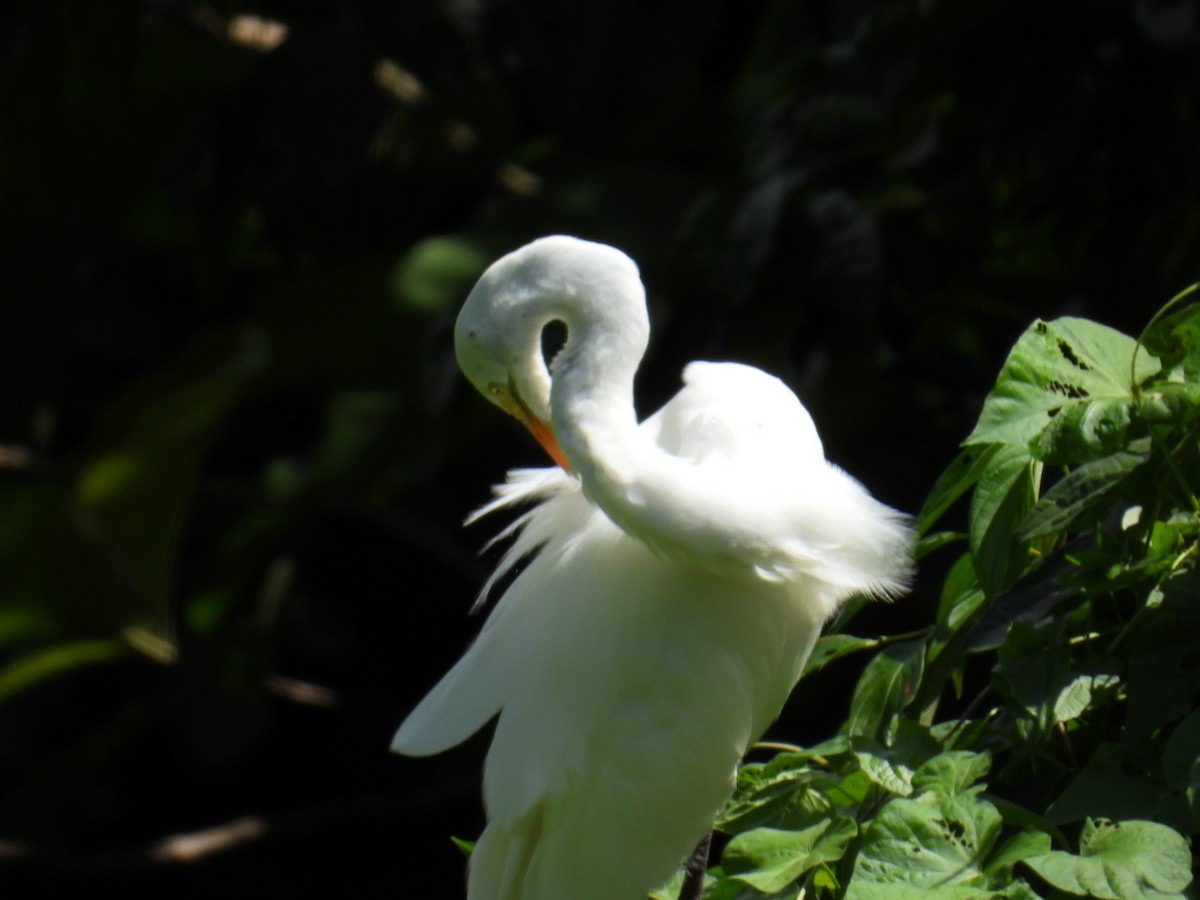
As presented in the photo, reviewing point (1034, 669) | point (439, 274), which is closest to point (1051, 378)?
point (1034, 669)

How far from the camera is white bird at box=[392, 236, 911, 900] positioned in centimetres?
131

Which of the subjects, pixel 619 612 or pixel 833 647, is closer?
pixel 833 647

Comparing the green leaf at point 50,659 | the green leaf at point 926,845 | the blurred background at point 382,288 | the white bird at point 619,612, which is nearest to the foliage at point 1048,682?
the green leaf at point 926,845

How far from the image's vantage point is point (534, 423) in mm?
1539

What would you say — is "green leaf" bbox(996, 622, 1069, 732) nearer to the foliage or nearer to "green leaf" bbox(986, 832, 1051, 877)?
the foliage

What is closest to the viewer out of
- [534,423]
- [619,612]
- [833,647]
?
[833,647]

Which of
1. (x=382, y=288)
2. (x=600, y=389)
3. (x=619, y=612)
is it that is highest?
(x=600, y=389)

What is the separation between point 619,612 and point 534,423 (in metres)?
0.24

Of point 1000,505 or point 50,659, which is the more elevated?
point 1000,505

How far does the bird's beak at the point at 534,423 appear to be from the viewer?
1.51 m

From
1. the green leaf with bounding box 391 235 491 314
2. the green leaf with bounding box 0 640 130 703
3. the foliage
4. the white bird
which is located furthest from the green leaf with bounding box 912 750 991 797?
the green leaf with bounding box 0 640 130 703

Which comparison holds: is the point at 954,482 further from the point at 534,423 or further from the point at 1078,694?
the point at 534,423

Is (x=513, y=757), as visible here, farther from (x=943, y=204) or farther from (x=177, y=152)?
(x=177, y=152)

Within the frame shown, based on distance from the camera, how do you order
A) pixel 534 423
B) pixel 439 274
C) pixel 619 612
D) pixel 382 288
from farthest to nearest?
1. pixel 382 288
2. pixel 439 274
3. pixel 534 423
4. pixel 619 612
